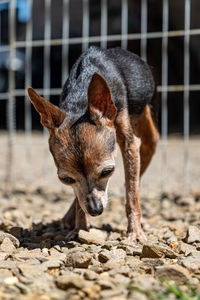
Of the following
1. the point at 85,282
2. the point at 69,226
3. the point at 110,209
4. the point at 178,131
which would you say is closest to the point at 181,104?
the point at 178,131

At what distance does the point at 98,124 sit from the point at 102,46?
4811mm

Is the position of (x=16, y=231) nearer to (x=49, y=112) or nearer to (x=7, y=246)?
(x=7, y=246)

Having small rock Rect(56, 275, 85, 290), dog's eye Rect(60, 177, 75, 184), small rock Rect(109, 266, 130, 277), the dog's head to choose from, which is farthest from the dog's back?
small rock Rect(56, 275, 85, 290)

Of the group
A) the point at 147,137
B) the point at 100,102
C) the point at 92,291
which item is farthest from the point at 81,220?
the point at 92,291

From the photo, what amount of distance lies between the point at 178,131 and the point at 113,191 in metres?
6.32

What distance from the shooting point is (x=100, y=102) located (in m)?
3.42

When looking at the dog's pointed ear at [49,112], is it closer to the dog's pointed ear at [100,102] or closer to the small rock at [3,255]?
the dog's pointed ear at [100,102]

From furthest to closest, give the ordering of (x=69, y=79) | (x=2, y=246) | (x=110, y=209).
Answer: (x=110, y=209)
(x=69, y=79)
(x=2, y=246)

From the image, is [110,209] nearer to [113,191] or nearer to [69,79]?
[113,191]

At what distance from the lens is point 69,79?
3.88m

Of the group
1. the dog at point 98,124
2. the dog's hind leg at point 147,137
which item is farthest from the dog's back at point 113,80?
the dog's hind leg at point 147,137

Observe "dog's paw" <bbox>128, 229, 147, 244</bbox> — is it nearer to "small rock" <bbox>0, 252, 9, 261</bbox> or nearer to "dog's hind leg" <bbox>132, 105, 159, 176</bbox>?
"small rock" <bbox>0, 252, 9, 261</bbox>

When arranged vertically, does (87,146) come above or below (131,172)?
above

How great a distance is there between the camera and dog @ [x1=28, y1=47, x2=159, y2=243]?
3.21 m
